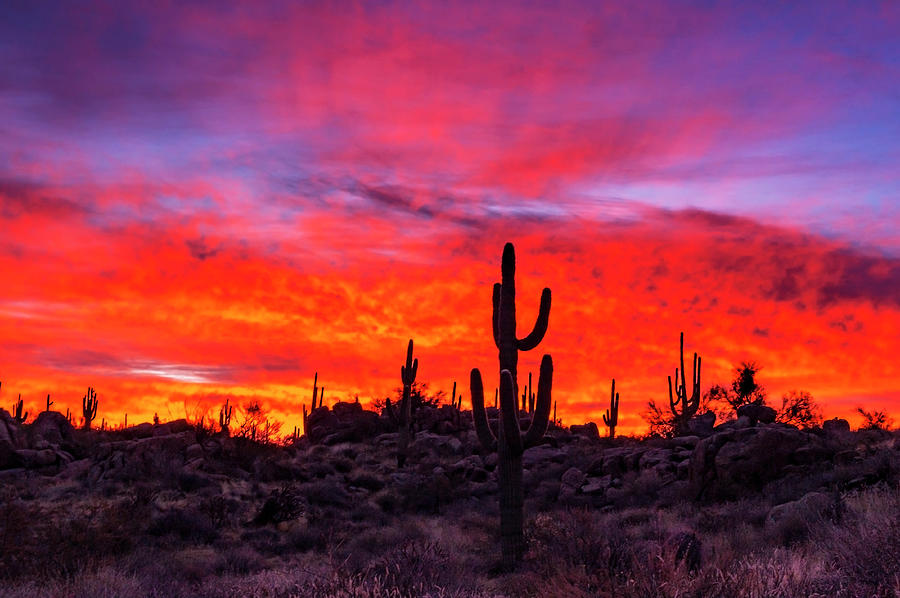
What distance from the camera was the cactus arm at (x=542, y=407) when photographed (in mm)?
15555

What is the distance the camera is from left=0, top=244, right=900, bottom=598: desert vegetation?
30.4ft

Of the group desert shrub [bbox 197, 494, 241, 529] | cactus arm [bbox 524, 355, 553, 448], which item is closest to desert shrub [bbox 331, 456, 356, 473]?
desert shrub [bbox 197, 494, 241, 529]

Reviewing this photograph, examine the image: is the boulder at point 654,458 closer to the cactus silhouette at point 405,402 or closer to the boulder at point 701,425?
the boulder at point 701,425

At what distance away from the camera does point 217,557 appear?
19125mm

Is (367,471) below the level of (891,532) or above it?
below

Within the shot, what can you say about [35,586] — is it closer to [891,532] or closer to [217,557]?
[217,557]

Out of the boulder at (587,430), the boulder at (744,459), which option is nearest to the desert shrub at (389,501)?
the boulder at (744,459)

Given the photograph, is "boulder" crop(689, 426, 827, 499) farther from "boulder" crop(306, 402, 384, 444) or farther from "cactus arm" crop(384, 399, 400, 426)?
"boulder" crop(306, 402, 384, 444)

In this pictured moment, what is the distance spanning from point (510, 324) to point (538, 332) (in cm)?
66

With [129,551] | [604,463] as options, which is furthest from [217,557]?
[604,463]

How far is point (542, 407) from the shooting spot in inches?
615

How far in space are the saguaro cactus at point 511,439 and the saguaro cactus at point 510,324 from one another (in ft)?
2.57

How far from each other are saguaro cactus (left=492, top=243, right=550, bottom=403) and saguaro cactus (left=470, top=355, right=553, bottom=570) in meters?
0.78

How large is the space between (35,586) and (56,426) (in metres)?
28.9
